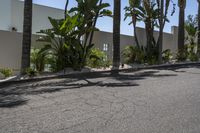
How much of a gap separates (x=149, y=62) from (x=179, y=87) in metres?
9.17

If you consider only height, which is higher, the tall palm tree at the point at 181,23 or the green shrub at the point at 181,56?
the tall palm tree at the point at 181,23

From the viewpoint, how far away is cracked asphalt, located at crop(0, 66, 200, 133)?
6.71m

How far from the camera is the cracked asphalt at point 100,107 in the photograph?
6.71 meters

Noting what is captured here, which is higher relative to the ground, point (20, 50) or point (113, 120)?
point (20, 50)

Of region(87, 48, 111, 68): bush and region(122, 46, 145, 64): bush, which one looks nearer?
region(87, 48, 111, 68): bush

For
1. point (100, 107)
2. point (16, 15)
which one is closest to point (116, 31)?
point (16, 15)

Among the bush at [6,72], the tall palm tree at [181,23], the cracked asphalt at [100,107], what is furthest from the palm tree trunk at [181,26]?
the bush at [6,72]

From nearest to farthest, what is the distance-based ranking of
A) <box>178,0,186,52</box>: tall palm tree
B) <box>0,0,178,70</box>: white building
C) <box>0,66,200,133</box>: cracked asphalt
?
<box>0,66,200,133</box>: cracked asphalt → <box>0,0,178,70</box>: white building → <box>178,0,186,52</box>: tall palm tree

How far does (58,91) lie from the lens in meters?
10.8

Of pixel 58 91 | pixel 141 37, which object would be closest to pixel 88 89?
pixel 58 91

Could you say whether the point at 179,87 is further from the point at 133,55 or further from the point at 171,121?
the point at 133,55

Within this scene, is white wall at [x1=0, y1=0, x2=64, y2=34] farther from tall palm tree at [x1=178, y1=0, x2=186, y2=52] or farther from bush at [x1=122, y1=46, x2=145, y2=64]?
tall palm tree at [x1=178, y1=0, x2=186, y2=52]

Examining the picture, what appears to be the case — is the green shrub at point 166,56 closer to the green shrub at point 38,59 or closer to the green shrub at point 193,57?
the green shrub at point 193,57

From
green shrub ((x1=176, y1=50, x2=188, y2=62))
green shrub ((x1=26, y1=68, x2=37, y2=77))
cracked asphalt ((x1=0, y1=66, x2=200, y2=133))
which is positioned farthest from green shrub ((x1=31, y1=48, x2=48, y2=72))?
green shrub ((x1=176, y1=50, x2=188, y2=62))
